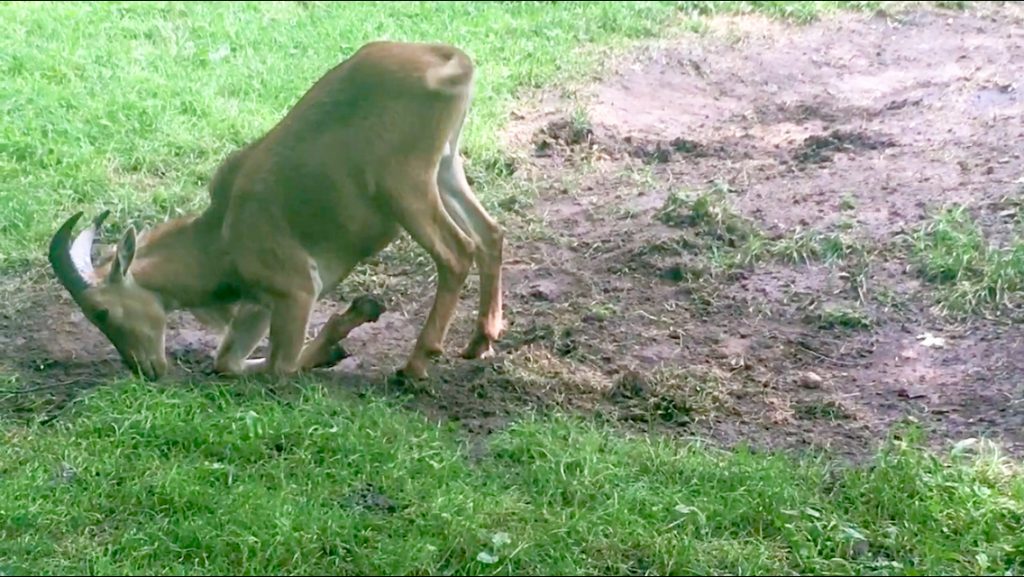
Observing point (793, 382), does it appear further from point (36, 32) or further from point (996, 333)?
point (36, 32)

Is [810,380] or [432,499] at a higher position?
[432,499]

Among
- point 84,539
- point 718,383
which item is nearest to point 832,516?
point 718,383

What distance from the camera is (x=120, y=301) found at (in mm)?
6805

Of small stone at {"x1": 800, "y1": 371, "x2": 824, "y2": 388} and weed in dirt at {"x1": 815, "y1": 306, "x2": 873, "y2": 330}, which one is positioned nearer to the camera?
small stone at {"x1": 800, "y1": 371, "x2": 824, "y2": 388}

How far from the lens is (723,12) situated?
43.1 ft

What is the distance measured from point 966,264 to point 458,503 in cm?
357

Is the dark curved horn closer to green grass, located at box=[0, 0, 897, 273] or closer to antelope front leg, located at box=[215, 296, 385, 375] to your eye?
antelope front leg, located at box=[215, 296, 385, 375]

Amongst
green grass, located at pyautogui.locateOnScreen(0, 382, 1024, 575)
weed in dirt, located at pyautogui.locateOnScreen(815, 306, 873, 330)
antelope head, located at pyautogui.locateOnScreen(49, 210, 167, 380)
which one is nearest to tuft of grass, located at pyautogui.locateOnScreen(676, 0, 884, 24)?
weed in dirt, located at pyautogui.locateOnScreen(815, 306, 873, 330)

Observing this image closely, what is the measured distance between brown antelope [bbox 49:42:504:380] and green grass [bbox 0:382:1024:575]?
2.44 ft

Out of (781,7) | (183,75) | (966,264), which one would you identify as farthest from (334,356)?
(781,7)

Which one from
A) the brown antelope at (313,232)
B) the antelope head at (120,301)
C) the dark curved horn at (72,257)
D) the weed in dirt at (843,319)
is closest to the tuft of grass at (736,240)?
the weed in dirt at (843,319)

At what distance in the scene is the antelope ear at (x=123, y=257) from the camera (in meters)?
6.68

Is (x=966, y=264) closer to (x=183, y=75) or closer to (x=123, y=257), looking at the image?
(x=123, y=257)

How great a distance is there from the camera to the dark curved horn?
21.0 feet
